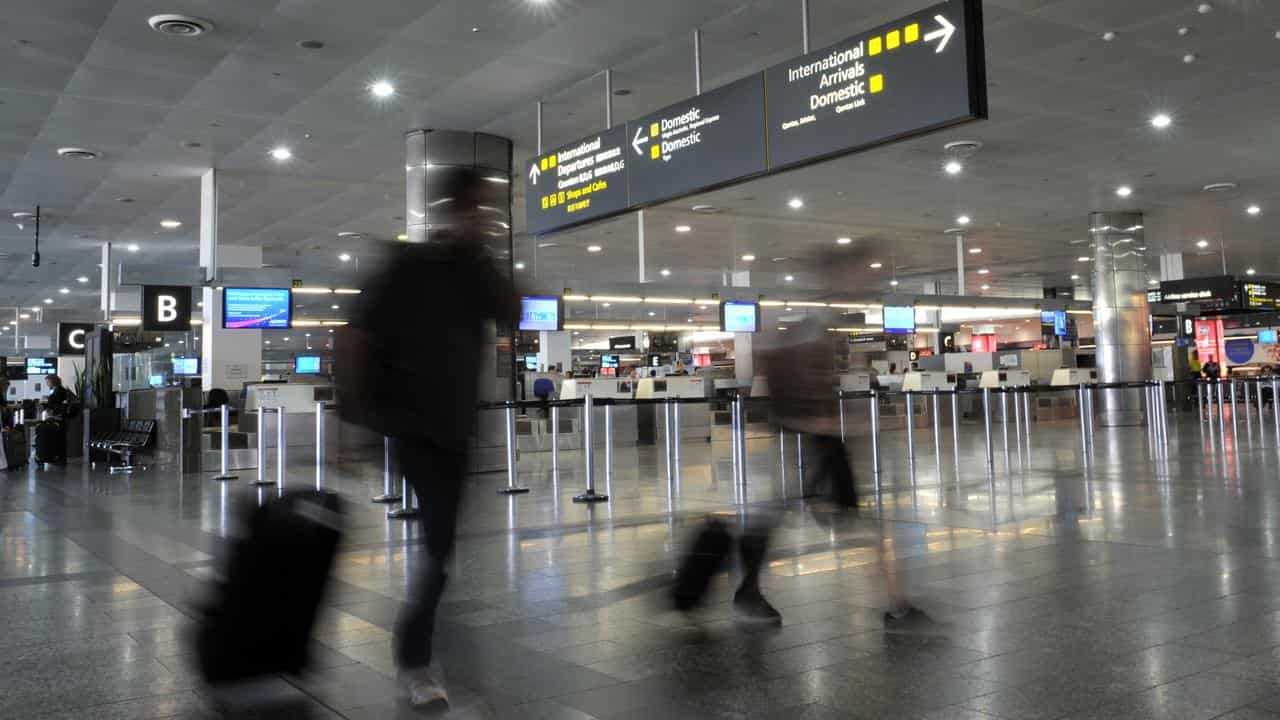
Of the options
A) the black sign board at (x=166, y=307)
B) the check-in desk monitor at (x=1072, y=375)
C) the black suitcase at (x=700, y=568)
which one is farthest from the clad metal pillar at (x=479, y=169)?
the check-in desk monitor at (x=1072, y=375)

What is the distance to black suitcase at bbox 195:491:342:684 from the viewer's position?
3.29 m

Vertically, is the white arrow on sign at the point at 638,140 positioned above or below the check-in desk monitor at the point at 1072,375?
above

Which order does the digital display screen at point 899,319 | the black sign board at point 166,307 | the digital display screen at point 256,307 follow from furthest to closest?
the digital display screen at point 899,319 → the black sign board at point 166,307 → the digital display screen at point 256,307

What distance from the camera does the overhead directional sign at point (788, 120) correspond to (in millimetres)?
6113

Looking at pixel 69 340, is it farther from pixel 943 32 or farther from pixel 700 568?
pixel 700 568

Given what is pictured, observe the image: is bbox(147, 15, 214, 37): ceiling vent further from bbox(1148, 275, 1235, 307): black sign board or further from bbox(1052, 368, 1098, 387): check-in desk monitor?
bbox(1148, 275, 1235, 307): black sign board

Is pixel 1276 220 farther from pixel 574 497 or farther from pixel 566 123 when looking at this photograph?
pixel 574 497

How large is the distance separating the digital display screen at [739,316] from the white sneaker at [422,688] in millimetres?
18670

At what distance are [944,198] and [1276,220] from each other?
29.1ft

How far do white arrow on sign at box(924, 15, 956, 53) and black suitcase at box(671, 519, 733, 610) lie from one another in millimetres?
3717

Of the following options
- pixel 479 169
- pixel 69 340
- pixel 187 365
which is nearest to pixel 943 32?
pixel 479 169

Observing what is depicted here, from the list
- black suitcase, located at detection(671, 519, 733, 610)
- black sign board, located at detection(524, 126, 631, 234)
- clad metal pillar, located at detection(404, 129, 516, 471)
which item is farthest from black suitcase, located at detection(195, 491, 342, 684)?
clad metal pillar, located at detection(404, 129, 516, 471)

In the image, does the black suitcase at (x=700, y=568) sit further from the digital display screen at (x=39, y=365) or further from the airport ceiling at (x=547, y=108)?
the digital display screen at (x=39, y=365)

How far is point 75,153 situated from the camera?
39.9 ft
